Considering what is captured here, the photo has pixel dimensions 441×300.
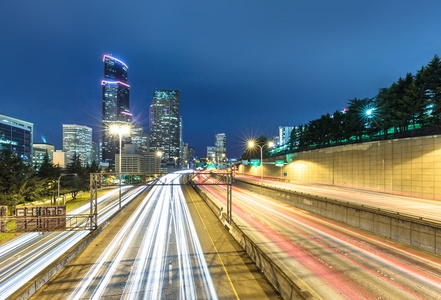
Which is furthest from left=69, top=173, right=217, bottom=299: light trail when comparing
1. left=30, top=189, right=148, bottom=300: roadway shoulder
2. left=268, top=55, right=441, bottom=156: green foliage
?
left=268, top=55, right=441, bottom=156: green foliage

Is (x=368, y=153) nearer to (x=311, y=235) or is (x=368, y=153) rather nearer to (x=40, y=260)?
(x=311, y=235)

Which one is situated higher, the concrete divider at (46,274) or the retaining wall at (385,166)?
the retaining wall at (385,166)

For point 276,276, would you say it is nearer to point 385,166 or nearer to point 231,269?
point 231,269

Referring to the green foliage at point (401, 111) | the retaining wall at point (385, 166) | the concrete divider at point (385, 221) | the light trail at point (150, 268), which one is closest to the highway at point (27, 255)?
the light trail at point (150, 268)

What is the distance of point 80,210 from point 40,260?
1869cm

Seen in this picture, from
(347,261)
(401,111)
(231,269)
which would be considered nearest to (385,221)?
(347,261)

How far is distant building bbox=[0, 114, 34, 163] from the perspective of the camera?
12119 cm

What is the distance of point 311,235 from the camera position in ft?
58.6

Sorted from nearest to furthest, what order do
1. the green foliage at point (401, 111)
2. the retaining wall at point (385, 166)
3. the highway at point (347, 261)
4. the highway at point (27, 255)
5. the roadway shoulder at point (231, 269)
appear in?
the highway at point (347, 261) → the roadway shoulder at point (231, 269) → the highway at point (27, 255) → the retaining wall at point (385, 166) → the green foliage at point (401, 111)

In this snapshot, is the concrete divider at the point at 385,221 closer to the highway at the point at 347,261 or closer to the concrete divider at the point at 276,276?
the highway at the point at 347,261

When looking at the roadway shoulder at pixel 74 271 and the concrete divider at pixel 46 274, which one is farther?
the roadway shoulder at pixel 74 271

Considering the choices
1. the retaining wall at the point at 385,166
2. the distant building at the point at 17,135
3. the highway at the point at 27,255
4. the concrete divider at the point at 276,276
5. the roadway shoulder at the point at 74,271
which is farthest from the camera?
the distant building at the point at 17,135

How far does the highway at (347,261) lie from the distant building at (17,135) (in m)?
156

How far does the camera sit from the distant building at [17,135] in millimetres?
121188
